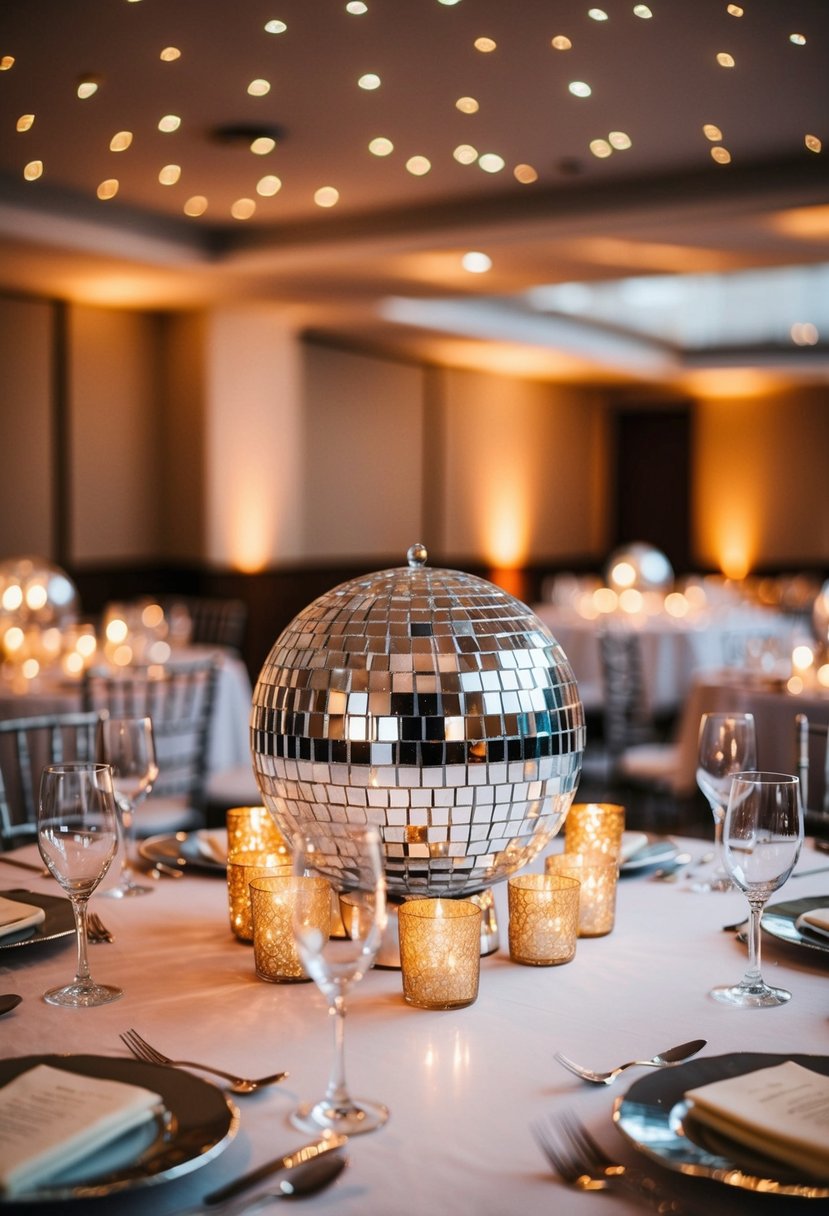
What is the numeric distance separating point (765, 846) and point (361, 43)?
2.18m

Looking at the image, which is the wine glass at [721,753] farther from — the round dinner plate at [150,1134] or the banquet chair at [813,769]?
the round dinner plate at [150,1134]

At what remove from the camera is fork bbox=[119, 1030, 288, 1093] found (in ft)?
3.77

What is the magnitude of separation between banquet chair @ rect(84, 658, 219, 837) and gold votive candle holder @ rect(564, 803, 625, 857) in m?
2.03

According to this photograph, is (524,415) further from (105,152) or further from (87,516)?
(105,152)

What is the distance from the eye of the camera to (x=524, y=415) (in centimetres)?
1291

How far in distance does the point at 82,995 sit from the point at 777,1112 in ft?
2.51

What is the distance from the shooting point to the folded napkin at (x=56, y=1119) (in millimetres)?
953

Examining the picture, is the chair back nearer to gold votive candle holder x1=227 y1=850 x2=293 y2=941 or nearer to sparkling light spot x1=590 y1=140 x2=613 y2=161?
sparkling light spot x1=590 y1=140 x2=613 y2=161

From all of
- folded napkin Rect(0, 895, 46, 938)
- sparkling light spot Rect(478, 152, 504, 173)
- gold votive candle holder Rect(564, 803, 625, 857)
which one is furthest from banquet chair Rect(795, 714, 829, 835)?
sparkling light spot Rect(478, 152, 504, 173)

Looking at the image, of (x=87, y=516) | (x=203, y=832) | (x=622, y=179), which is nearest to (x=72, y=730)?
(x=203, y=832)

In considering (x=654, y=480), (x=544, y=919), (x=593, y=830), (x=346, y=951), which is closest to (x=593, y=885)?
(x=544, y=919)

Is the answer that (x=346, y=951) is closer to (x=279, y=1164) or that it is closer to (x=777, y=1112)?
(x=279, y=1164)

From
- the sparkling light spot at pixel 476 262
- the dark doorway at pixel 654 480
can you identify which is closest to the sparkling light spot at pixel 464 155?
the sparkling light spot at pixel 476 262

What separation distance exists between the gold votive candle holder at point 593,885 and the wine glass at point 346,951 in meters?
0.53
